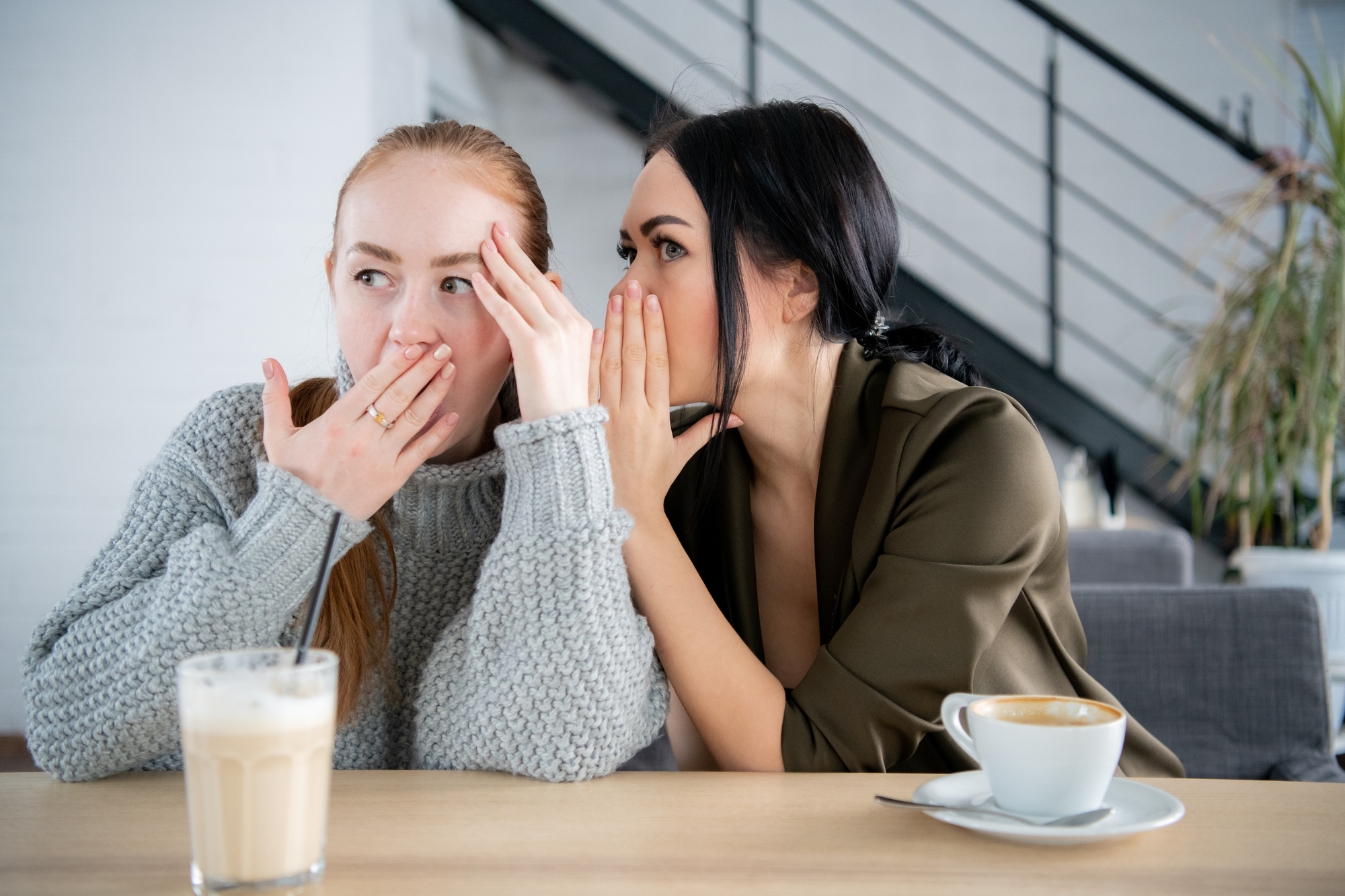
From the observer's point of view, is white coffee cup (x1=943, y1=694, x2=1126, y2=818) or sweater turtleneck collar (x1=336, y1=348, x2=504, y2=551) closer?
white coffee cup (x1=943, y1=694, x2=1126, y2=818)

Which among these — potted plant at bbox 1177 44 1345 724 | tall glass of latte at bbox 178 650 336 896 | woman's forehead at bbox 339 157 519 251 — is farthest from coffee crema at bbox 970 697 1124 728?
potted plant at bbox 1177 44 1345 724

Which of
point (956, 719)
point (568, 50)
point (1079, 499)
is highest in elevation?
point (568, 50)

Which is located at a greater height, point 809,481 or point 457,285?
point 457,285

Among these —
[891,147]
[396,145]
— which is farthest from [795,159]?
[891,147]

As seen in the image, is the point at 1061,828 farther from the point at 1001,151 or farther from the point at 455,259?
the point at 1001,151

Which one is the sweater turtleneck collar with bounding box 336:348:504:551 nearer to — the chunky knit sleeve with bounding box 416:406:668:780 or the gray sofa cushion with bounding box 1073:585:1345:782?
the chunky knit sleeve with bounding box 416:406:668:780

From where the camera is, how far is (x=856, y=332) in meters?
1.31

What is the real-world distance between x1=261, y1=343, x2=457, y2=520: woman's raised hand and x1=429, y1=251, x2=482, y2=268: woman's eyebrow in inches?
3.4

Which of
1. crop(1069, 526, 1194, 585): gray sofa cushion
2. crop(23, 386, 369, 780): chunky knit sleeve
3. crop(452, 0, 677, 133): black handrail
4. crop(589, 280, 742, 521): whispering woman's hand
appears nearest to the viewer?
crop(23, 386, 369, 780): chunky knit sleeve

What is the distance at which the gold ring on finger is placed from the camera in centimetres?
91

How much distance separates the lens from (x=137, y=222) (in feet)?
A: 9.72

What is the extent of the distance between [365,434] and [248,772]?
1.28 ft

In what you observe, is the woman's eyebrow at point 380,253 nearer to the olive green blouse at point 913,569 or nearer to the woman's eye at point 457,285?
the woman's eye at point 457,285

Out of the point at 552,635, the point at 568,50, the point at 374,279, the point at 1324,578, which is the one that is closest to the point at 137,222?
the point at 568,50
